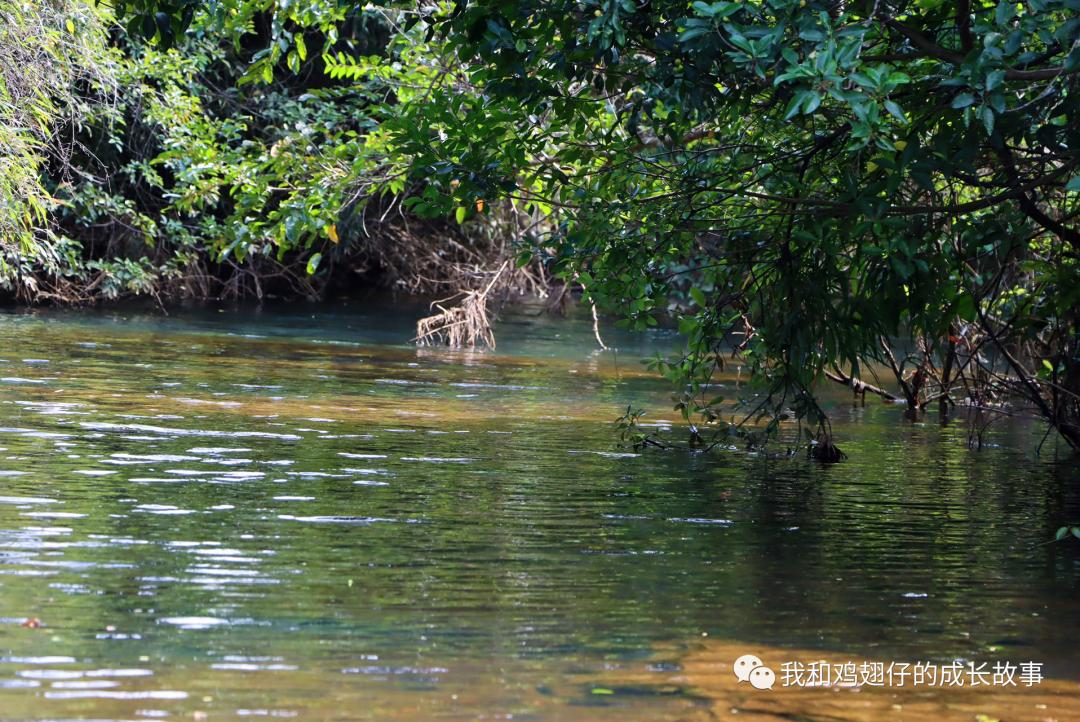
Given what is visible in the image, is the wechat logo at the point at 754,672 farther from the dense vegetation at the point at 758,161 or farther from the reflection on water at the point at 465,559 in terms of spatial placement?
the dense vegetation at the point at 758,161

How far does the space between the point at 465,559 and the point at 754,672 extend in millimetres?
2031

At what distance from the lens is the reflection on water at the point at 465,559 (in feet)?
16.9

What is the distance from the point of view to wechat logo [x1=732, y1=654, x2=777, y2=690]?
5340mm

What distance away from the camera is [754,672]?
214 inches

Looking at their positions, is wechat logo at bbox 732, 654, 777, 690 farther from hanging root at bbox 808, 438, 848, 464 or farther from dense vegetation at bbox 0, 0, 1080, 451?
hanging root at bbox 808, 438, 848, 464

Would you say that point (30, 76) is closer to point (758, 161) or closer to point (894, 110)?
point (758, 161)

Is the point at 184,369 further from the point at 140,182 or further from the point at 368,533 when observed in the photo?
the point at 140,182

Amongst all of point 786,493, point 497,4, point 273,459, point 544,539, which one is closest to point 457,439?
point 273,459

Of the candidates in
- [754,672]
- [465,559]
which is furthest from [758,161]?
[754,672]

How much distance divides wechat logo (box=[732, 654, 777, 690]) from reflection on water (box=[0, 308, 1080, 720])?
114 millimetres

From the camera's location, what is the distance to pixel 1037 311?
34.2 feet

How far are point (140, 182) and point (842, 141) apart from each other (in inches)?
727

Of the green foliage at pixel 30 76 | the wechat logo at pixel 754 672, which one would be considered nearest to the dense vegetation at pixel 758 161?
the green foliage at pixel 30 76

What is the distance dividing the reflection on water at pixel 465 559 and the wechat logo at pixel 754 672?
11 centimetres
